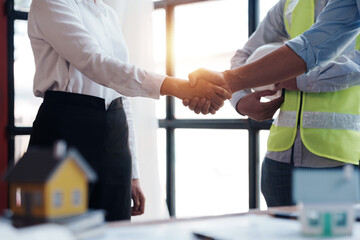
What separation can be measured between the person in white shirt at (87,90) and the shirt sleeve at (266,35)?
1.02ft

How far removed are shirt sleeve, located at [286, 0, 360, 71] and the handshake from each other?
0.35 m

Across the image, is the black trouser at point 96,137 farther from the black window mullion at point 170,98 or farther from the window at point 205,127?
the black window mullion at point 170,98

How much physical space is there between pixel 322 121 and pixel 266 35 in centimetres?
46

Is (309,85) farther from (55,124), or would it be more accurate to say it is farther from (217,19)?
(217,19)

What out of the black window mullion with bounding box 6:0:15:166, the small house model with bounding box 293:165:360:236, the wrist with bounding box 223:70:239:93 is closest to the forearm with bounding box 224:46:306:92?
the wrist with bounding box 223:70:239:93

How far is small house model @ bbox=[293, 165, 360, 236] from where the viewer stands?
0.71m

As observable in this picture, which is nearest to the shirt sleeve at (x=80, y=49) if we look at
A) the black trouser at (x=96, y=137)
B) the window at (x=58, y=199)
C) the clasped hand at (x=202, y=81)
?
the black trouser at (x=96, y=137)

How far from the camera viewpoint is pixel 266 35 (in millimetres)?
1753

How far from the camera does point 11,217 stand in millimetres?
603

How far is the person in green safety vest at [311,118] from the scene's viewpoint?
143cm

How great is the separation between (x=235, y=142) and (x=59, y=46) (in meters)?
1.62

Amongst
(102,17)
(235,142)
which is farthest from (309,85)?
(235,142)

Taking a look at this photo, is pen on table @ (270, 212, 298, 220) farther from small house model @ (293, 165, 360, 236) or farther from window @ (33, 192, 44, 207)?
window @ (33, 192, 44, 207)

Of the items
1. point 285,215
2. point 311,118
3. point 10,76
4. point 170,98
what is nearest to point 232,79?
point 311,118
